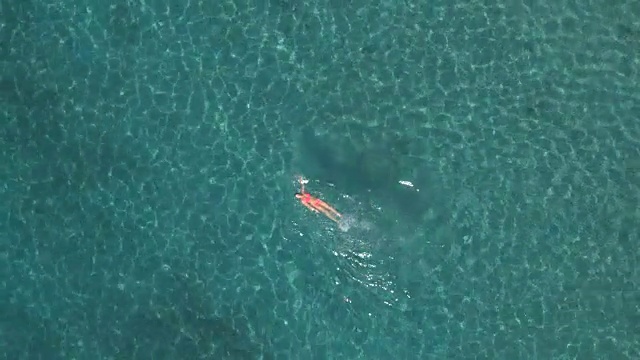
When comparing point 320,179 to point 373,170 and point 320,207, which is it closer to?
point 320,207

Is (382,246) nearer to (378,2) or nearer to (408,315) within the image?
(408,315)

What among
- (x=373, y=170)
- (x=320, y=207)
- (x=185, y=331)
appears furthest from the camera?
(x=373, y=170)

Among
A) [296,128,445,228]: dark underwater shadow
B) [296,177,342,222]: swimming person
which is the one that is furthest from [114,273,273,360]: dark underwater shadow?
[296,128,445,228]: dark underwater shadow

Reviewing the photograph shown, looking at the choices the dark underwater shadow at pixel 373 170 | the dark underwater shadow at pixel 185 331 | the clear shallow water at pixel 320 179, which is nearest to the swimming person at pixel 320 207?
the clear shallow water at pixel 320 179

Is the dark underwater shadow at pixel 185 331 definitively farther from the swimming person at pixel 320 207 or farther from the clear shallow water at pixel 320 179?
the swimming person at pixel 320 207

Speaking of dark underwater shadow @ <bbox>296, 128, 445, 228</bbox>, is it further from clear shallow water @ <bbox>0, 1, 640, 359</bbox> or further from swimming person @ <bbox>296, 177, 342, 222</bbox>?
swimming person @ <bbox>296, 177, 342, 222</bbox>

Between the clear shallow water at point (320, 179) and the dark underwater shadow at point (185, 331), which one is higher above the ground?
the clear shallow water at point (320, 179)

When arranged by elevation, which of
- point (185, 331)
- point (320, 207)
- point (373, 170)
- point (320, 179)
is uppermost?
point (373, 170)

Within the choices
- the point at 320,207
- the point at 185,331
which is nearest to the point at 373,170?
the point at 320,207
